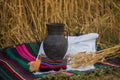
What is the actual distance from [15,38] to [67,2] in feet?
2.79

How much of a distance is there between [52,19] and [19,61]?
3.16ft

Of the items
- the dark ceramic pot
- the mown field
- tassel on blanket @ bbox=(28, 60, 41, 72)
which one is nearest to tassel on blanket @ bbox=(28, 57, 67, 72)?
tassel on blanket @ bbox=(28, 60, 41, 72)

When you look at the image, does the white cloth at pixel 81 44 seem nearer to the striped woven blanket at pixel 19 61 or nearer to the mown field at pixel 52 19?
the striped woven blanket at pixel 19 61

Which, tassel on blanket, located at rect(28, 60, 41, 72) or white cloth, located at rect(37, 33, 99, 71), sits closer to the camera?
tassel on blanket, located at rect(28, 60, 41, 72)

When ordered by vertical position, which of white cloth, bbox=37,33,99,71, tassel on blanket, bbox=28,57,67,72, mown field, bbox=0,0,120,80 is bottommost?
tassel on blanket, bbox=28,57,67,72

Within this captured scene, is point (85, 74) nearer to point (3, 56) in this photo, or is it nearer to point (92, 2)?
point (3, 56)

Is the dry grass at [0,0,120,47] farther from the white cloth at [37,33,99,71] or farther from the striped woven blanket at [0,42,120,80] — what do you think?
the white cloth at [37,33,99,71]

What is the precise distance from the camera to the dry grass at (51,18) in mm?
4719

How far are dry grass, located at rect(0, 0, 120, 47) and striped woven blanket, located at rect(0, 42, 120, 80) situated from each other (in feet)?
1.01

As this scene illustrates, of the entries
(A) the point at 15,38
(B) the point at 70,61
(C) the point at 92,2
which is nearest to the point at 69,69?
(B) the point at 70,61

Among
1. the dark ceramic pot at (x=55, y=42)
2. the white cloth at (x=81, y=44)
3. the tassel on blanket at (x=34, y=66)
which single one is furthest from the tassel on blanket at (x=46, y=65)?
the white cloth at (x=81, y=44)

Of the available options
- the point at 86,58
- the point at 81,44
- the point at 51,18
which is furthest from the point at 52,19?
the point at 86,58

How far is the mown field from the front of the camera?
186 inches

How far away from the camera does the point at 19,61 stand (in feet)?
13.5
